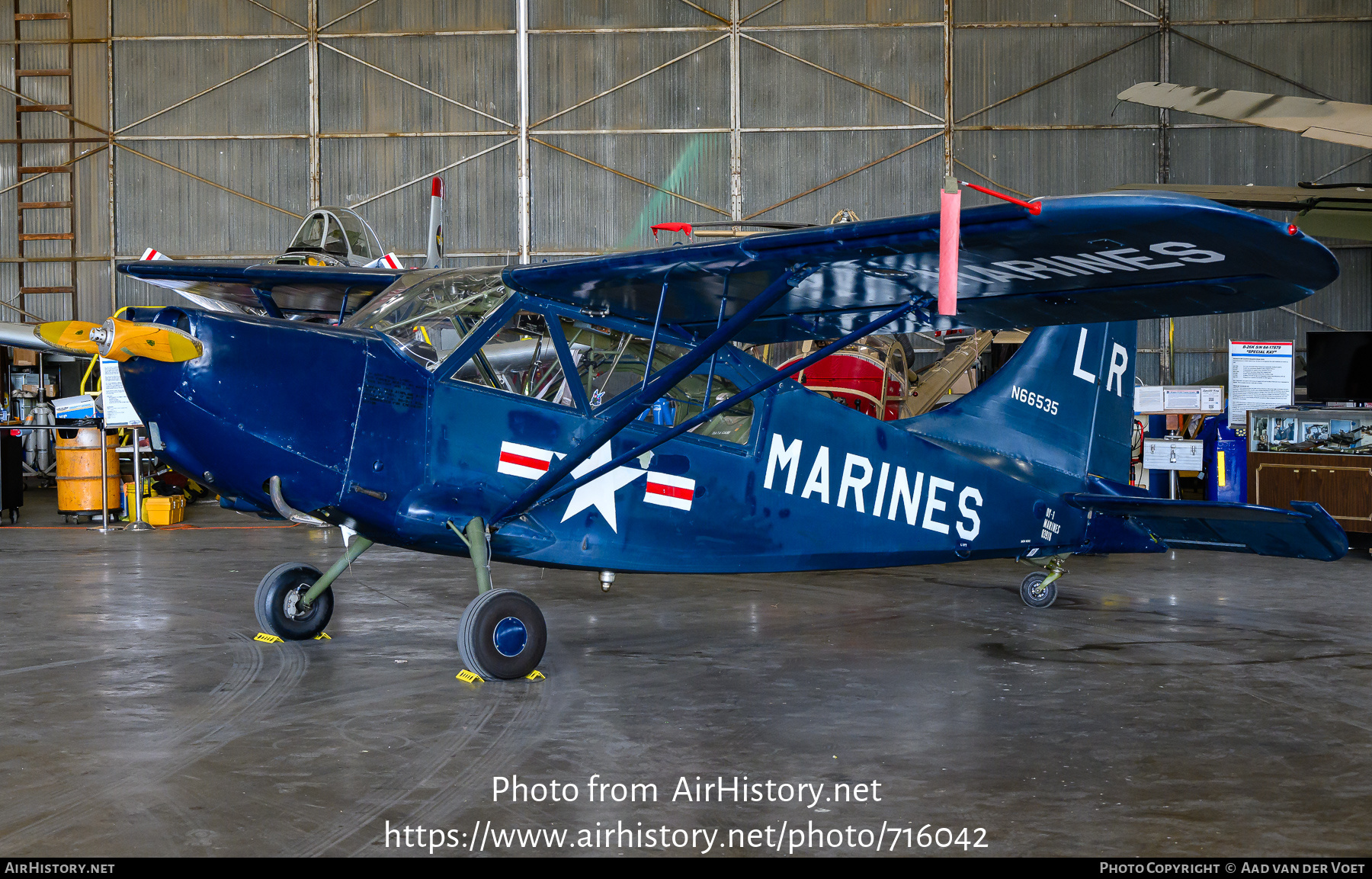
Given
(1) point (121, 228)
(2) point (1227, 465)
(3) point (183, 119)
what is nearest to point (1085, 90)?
(2) point (1227, 465)

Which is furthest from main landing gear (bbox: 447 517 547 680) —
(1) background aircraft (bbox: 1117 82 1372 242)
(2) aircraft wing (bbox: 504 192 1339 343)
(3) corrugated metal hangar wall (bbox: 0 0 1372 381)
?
(3) corrugated metal hangar wall (bbox: 0 0 1372 381)

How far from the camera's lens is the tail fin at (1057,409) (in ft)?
21.9

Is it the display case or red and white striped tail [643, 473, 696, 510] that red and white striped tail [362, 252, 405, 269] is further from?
the display case

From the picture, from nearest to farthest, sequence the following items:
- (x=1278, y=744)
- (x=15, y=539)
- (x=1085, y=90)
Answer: (x=1278, y=744), (x=15, y=539), (x=1085, y=90)

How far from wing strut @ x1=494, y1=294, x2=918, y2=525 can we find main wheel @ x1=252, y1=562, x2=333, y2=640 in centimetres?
155

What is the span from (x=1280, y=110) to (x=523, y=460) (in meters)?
7.17

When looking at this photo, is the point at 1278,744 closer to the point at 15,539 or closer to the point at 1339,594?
the point at 1339,594

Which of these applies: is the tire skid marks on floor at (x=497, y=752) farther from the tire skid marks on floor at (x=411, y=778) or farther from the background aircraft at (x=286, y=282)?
the background aircraft at (x=286, y=282)

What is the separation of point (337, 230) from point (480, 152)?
7750 millimetres

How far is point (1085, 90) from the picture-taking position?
21.8m

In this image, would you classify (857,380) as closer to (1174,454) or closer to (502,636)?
(1174,454)

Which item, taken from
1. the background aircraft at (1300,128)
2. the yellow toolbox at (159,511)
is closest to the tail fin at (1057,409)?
the background aircraft at (1300,128)

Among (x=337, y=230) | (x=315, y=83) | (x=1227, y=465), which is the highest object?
(x=315, y=83)

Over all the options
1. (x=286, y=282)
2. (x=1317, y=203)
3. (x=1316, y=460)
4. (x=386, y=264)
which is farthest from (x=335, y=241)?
(x=1316, y=460)
